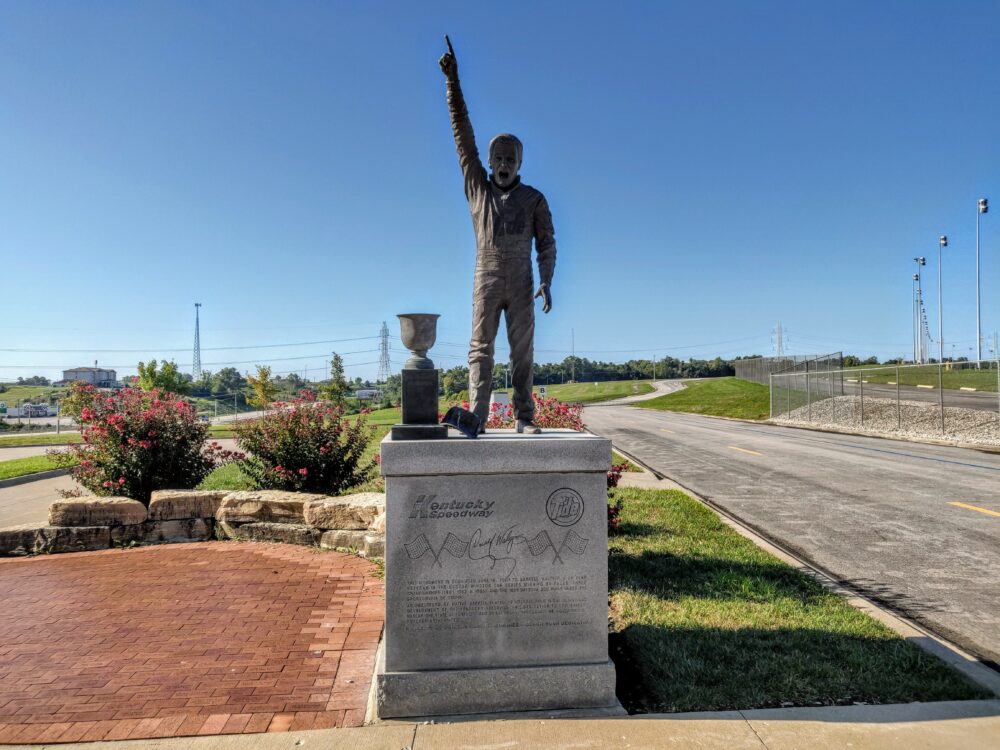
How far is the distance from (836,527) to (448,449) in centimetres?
660

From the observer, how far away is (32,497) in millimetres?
11625

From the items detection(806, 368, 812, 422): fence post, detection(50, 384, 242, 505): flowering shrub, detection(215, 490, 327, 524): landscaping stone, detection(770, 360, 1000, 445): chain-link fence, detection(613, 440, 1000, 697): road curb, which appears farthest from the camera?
detection(806, 368, 812, 422): fence post

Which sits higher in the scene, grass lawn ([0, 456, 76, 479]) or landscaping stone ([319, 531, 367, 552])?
landscaping stone ([319, 531, 367, 552])

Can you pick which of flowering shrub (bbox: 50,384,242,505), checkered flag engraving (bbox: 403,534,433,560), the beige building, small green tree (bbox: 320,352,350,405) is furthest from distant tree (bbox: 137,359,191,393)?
the beige building

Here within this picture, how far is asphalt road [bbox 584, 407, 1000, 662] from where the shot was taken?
537cm

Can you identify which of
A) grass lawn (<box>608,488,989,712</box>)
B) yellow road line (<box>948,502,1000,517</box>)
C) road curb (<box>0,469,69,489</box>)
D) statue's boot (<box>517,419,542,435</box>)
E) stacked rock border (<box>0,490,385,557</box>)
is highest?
statue's boot (<box>517,419,542,435</box>)

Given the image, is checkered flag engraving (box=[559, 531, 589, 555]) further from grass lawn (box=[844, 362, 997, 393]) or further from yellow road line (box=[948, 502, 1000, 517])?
grass lawn (box=[844, 362, 997, 393])

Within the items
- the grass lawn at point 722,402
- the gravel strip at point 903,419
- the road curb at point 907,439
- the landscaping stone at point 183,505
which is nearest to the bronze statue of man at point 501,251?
the landscaping stone at point 183,505

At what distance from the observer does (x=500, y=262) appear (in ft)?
14.8

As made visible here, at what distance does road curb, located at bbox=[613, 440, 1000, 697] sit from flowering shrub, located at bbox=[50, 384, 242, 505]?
7.30 metres

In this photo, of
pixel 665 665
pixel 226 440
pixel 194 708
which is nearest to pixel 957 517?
pixel 665 665

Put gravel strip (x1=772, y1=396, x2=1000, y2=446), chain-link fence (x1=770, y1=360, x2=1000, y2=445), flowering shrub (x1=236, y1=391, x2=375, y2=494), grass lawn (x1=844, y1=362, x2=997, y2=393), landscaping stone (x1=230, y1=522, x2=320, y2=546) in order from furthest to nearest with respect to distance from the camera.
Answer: grass lawn (x1=844, y1=362, x2=997, y2=393) < chain-link fence (x1=770, y1=360, x2=1000, y2=445) < gravel strip (x1=772, y1=396, x2=1000, y2=446) < flowering shrub (x1=236, y1=391, x2=375, y2=494) < landscaping stone (x1=230, y1=522, x2=320, y2=546)

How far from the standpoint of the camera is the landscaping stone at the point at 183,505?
293 inches
